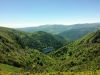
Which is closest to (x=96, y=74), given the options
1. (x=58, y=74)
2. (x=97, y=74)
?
(x=97, y=74)

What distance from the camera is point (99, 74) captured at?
55188 millimetres

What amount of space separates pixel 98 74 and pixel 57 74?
13.7m

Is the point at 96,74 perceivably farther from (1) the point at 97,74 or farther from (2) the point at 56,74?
(2) the point at 56,74

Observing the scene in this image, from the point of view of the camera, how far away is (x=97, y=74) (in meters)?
55.8

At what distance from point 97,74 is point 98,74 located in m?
0.38

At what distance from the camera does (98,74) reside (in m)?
55.5

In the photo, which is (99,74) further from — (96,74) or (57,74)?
(57,74)

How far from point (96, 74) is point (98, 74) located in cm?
99

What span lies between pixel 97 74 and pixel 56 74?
13698mm

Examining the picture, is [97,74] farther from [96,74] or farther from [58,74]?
[58,74]

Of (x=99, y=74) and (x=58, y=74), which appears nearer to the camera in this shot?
(x=99, y=74)

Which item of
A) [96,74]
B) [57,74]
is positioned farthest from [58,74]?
[96,74]

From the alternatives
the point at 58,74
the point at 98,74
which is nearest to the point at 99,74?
the point at 98,74

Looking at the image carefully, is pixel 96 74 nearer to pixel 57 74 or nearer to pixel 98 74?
pixel 98 74
